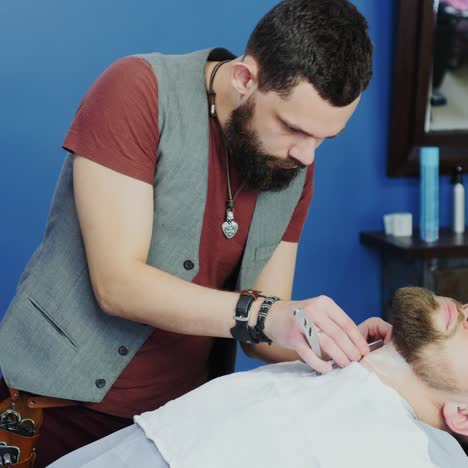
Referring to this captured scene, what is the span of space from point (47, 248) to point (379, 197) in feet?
5.24

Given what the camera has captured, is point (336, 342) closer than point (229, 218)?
Yes

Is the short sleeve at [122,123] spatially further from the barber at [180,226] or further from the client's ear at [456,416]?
the client's ear at [456,416]

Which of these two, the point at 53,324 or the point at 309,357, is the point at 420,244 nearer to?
the point at 309,357

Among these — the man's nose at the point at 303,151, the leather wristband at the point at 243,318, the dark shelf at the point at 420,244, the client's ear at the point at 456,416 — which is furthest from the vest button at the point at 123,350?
the dark shelf at the point at 420,244

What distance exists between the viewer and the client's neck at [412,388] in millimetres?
1351

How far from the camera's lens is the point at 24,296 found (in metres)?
1.45

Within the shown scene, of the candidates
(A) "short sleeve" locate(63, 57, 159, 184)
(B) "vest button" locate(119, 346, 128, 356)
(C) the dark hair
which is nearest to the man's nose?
(C) the dark hair

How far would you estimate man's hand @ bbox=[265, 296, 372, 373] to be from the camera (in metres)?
1.18

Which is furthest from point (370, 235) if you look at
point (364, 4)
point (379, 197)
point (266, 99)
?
point (266, 99)

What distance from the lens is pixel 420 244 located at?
2.43 metres

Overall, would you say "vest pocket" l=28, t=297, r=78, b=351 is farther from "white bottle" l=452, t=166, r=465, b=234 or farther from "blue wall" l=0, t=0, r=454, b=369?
"white bottle" l=452, t=166, r=465, b=234

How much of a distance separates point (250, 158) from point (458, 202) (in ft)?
4.88

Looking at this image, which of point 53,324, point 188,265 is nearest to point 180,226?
point 188,265

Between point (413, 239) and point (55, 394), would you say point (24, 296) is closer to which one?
point (55, 394)
